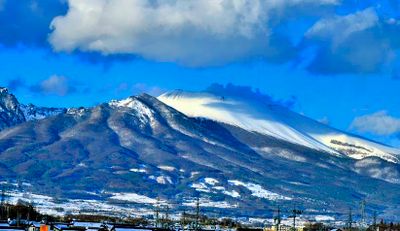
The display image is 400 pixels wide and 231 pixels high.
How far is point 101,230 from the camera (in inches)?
4916

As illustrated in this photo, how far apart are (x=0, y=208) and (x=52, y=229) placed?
217ft

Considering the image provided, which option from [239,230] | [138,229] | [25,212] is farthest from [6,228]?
[25,212]

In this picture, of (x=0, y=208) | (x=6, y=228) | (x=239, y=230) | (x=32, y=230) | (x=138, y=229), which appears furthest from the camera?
(x=0, y=208)

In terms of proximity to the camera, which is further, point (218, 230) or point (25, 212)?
point (25, 212)

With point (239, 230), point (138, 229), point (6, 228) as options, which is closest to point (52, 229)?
point (138, 229)

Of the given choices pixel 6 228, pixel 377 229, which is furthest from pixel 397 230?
pixel 6 228

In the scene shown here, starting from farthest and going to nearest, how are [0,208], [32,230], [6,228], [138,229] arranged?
[0,208]
[32,230]
[138,229]
[6,228]

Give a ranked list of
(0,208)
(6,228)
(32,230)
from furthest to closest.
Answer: (0,208) < (32,230) < (6,228)

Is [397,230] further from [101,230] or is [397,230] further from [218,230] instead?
[101,230]

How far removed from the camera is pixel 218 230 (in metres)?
182

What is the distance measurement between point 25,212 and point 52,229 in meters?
75.0

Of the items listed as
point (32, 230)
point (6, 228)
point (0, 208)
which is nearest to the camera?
point (6, 228)

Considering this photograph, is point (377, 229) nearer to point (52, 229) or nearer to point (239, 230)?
point (239, 230)

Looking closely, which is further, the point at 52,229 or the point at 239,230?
the point at 239,230
